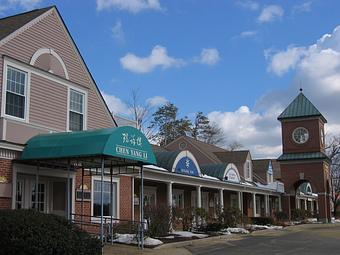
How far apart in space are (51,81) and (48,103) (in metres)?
0.88

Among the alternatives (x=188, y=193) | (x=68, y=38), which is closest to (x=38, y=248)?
(x=68, y=38)

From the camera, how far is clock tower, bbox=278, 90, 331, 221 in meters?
52.2

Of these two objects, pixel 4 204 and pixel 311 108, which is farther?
pixel 311 108

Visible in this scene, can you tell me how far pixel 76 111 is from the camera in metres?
21.4

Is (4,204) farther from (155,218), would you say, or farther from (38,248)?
Answer: (155,218)

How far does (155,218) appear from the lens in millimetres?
22656

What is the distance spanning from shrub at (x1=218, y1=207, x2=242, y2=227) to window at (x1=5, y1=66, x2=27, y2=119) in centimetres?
1481

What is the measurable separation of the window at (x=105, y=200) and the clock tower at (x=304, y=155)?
33.1 metres

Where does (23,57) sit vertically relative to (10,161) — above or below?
above

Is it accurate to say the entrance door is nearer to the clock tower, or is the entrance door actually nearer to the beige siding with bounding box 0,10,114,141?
the beige siding with bounding box 0,10,114,141

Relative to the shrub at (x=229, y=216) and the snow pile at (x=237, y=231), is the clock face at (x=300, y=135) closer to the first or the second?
the shrub at (x=229, y=216)

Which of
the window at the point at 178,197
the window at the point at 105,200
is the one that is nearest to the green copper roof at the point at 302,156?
the window at the point at 178,197

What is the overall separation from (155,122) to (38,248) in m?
67.3

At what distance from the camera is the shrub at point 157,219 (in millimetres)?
22516
